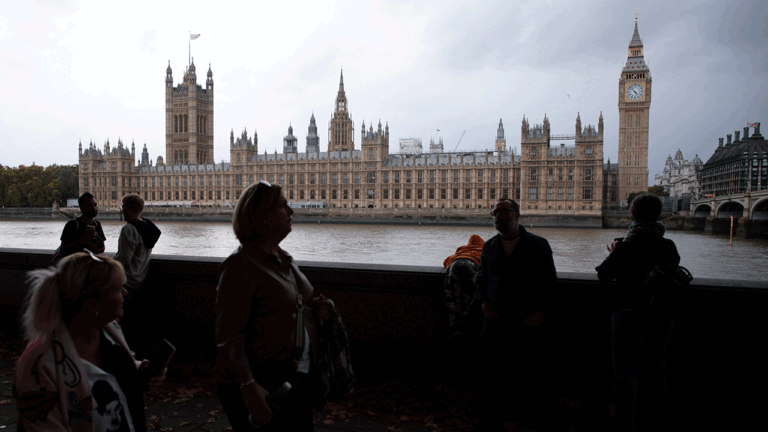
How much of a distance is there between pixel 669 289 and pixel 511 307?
0.72 m

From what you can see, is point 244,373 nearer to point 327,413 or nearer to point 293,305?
point 293,305

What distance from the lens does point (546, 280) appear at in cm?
251

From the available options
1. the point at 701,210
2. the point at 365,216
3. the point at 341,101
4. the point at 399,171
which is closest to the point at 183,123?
the point at 341,101

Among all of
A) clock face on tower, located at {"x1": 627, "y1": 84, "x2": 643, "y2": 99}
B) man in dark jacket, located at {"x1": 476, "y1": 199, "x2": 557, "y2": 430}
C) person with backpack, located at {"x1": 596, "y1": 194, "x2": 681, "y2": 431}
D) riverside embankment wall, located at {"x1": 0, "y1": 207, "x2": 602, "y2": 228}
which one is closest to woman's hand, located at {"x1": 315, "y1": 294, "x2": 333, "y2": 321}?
man in dark jacket, located at {"x1": 476, "y1": 199, "x2": 557, "y2": 430}

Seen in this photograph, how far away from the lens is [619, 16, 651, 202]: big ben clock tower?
61.1m

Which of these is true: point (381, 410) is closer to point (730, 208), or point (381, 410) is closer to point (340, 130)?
point (730, 208)

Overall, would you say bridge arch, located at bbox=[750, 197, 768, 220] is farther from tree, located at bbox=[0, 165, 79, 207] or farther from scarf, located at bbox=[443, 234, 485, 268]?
tree, located at bbox=[0, 165, 79, 207]

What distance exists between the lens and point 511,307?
8.32 feet

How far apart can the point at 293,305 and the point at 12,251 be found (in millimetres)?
4204

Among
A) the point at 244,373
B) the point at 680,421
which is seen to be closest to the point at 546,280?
the point at 680,421

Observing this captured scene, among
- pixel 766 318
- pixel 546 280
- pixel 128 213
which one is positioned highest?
pixel 128 213

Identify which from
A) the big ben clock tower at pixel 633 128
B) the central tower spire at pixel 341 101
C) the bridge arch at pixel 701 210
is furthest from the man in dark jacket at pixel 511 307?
the central tower spire at pixel 341 101

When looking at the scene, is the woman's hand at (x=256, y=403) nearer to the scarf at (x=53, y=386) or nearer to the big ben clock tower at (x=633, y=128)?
the scarf at (x=53, y=386)

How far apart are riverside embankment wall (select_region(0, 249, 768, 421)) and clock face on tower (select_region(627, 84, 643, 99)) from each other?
68518 millimetres
